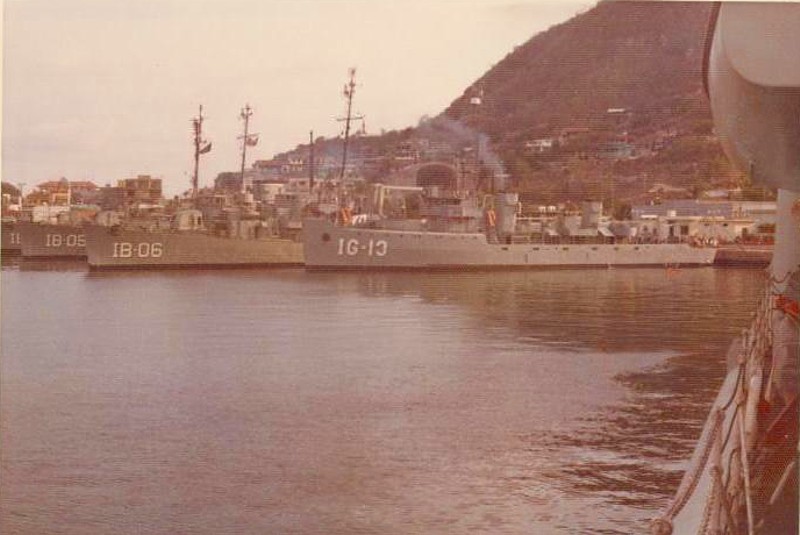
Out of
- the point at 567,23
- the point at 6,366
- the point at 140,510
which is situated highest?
the point at 567,23

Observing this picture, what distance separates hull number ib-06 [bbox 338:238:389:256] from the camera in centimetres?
709

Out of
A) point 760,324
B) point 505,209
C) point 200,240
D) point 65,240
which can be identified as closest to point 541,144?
point 505,209

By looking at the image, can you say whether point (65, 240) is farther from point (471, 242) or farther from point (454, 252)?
point (471, 242)

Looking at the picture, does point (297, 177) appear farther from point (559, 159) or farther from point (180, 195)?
point (559, 159)

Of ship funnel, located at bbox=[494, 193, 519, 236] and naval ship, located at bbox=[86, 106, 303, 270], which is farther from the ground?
ship funnel, located at bbox=[494, 193, 519, 236]

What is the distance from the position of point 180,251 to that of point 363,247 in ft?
5.36

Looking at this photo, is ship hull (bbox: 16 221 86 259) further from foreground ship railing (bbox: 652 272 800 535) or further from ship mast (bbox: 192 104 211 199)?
foreground ship railing (bbox: 652 272 800 535)

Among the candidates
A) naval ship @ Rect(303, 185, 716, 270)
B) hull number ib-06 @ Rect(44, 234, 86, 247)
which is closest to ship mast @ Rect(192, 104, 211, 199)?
naval ship @ Rect(303, 185, 716, 270)

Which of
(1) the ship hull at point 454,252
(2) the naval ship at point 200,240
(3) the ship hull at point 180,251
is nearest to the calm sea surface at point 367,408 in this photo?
(1) the ship hull at point 454,252

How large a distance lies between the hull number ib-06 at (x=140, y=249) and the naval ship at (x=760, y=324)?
214 inches

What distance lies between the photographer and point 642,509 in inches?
144

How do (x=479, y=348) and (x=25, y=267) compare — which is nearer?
(x=479, y=348)

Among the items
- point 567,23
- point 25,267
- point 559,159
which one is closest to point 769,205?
point 559,159

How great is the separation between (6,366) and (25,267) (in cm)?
95
